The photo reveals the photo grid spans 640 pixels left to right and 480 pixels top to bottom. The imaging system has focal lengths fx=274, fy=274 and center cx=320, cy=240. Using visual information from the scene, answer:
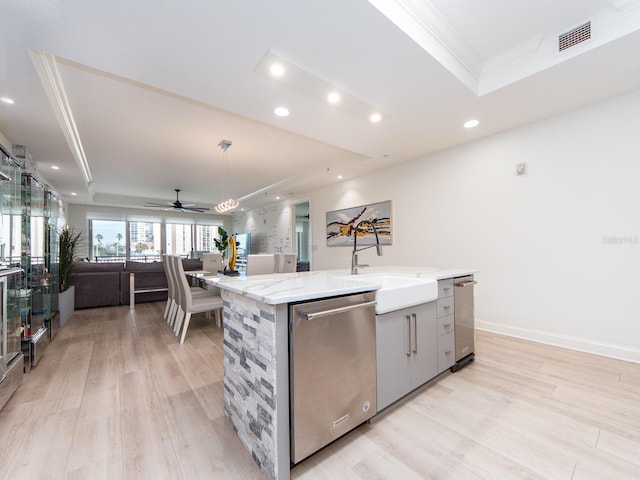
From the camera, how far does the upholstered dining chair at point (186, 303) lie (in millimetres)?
3146

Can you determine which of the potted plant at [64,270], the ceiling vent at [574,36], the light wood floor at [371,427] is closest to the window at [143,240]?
the potted plant at [64,270]

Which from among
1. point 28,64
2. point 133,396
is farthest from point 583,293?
point 28,64

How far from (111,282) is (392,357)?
5331mm

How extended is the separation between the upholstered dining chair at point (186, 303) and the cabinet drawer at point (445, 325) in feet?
8.12

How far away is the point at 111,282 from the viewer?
4.95 meters

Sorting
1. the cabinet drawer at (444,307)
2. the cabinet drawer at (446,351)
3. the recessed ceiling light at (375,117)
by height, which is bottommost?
the cabinet drawer at (446,351)

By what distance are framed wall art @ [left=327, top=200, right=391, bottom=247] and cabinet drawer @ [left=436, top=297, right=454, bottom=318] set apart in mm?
2061

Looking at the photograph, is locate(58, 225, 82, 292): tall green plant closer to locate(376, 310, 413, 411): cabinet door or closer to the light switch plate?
locate(376, 310, 413, 411): cabinet door

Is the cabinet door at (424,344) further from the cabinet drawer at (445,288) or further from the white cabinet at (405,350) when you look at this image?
the cabinet drawer at (445,288)

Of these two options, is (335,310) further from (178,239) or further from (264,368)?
(178,239)

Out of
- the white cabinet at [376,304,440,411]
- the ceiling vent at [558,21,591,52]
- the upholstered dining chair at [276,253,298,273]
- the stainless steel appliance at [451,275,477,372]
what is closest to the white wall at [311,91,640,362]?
the ceiling vent at [558,21,591,52]

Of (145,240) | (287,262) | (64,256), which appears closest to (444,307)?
(287,262)

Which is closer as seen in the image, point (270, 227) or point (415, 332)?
point (415, 332)

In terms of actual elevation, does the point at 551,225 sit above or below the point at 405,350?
above
